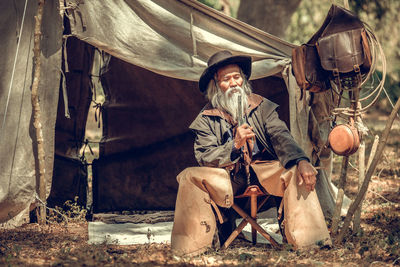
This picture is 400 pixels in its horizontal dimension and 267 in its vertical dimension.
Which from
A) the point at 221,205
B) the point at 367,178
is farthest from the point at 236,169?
the point at 367,178

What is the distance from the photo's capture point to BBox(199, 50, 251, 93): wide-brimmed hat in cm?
430

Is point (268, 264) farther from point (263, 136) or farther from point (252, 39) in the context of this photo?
point (252, 39)

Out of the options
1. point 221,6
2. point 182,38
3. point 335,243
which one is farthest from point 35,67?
point 221,6

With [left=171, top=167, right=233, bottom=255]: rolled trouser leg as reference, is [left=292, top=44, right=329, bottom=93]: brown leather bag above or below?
above

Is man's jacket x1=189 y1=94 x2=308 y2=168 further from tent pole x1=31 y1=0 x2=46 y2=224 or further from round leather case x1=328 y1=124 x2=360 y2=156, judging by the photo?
tent pole x1=31 y1=0 x2=46 y2=224

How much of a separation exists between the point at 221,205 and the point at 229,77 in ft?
3.15

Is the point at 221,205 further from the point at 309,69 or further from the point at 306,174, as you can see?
the point at 309,69

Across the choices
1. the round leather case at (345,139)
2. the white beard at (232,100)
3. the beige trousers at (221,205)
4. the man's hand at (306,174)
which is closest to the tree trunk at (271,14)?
the white beard at (232,100)

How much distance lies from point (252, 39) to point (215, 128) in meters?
1.00

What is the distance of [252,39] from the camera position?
4.88 meters

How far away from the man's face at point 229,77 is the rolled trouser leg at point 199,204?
0.69 metres

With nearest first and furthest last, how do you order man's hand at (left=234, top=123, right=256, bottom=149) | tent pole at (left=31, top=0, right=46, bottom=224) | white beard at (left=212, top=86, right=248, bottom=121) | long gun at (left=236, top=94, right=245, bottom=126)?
man's hand at (left=234, top=123, right=256, bottom=149)
long gun at (left=236, top=94, right=245, bottom=126)
white beard at (left=212, top=86, right=248, bottom=121)
tent pole at (left=31, top=0, right=46, bottom=224)

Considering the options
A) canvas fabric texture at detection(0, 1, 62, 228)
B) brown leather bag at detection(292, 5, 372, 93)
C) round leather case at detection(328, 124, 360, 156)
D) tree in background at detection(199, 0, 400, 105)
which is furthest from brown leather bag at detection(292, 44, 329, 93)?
tree in background at detection(199, 0, 400, 105)

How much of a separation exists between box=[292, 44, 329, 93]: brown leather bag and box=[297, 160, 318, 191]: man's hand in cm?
71
